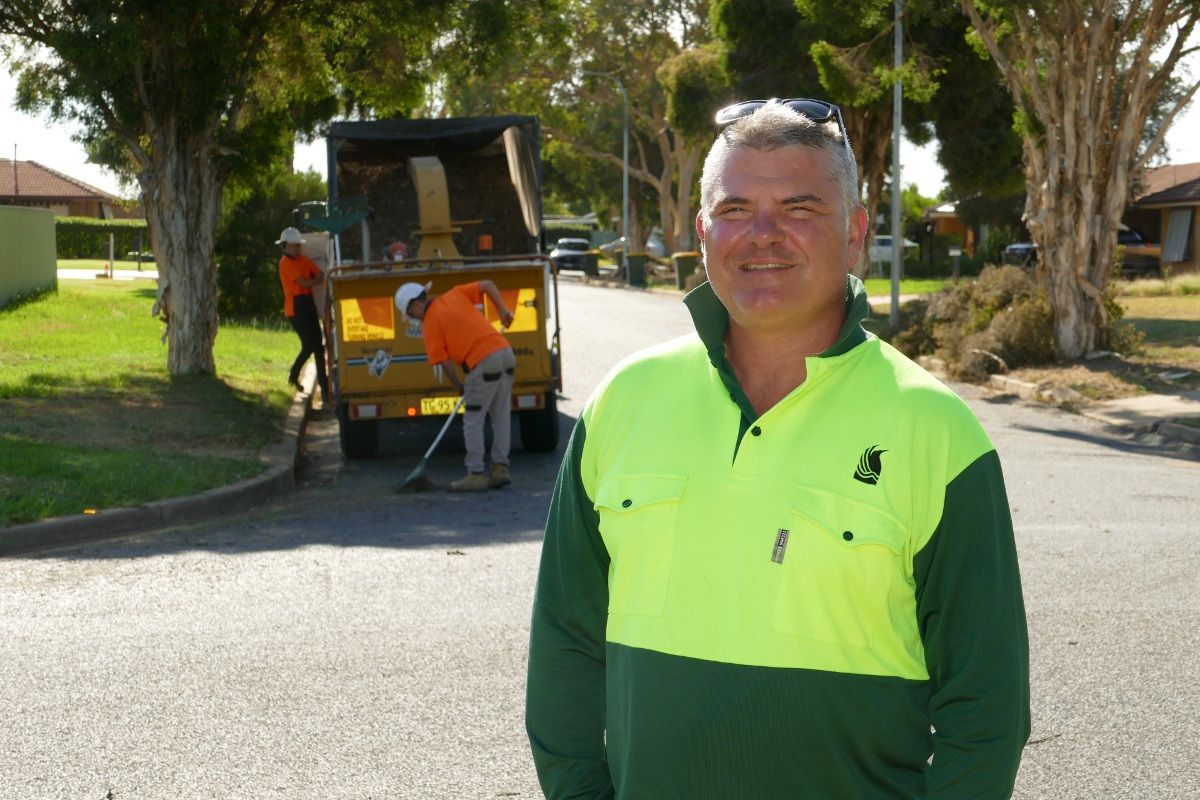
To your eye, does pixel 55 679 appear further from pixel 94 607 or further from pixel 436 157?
pixel 436 157

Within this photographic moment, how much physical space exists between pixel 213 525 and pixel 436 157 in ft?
24.5

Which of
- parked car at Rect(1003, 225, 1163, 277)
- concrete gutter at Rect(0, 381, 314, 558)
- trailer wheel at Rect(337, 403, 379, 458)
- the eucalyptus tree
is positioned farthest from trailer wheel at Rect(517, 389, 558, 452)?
parked car at Rect(1003, 225, 1163, 277)

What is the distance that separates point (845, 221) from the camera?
8.45 feet

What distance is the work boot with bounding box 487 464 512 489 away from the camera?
1220cm

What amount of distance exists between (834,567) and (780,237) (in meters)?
0.55

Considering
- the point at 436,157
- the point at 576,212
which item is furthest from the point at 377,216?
the point at 576,212

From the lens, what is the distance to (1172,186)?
2159 inches

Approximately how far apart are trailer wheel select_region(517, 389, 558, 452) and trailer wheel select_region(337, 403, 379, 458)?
1364mm

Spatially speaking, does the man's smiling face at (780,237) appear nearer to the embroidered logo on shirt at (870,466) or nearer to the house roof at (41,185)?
the embroidered logo on shirt at (870,466)

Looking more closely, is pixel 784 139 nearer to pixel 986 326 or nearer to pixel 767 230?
pixel 767 230

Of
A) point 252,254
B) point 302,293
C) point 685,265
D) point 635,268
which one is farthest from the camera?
point 635,268

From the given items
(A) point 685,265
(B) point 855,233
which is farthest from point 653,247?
(B) point 855,233

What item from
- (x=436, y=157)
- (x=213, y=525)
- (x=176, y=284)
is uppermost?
(x=436, y=157)

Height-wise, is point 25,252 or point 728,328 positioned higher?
point 728,328
